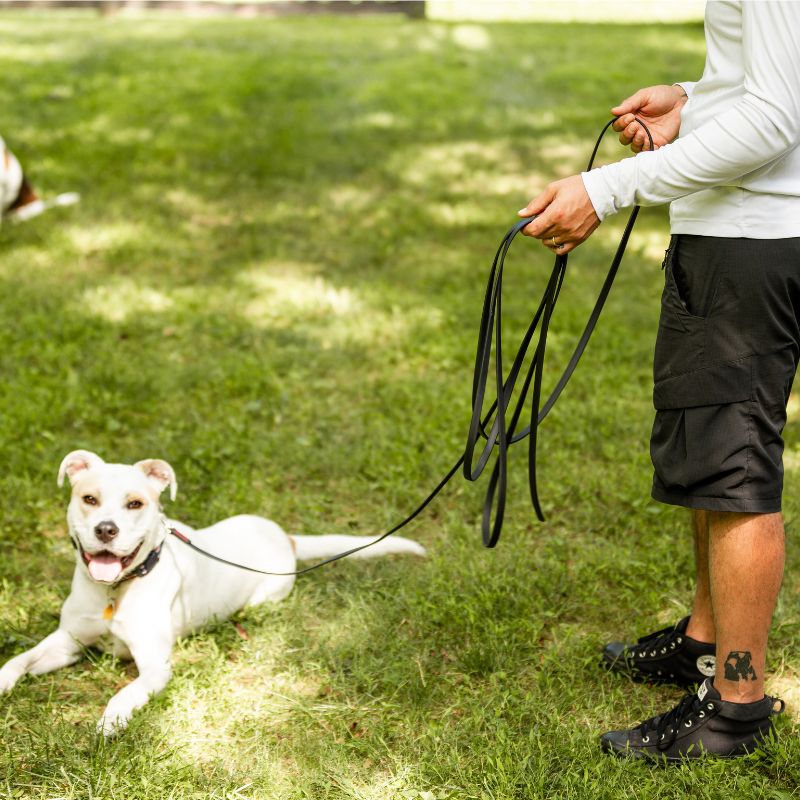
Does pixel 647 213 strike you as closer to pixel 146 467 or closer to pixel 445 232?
pixel 445 232

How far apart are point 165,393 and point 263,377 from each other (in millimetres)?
503

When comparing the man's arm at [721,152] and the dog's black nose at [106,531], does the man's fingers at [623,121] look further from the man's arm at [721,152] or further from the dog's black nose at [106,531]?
the dog's black nose at [106,531]

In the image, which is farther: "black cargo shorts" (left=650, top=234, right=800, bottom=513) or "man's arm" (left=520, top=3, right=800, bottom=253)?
"black cargo shorts" (left=650, top=234, right=800, bottom=513)

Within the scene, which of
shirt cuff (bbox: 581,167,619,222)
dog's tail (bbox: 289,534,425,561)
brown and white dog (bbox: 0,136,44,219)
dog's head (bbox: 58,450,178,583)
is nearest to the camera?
shirt cuff (bbox: 581,167,619,222)

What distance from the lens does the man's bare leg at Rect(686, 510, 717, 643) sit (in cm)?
268

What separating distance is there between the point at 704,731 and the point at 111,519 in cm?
174

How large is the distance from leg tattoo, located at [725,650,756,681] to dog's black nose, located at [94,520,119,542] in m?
1.71

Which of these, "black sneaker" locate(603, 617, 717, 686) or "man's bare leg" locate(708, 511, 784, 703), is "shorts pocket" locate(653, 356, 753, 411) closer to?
"man's bare leg" locate(708, 511, 784, 703)

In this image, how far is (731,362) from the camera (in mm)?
2285

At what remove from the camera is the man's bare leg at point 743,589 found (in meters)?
2.37

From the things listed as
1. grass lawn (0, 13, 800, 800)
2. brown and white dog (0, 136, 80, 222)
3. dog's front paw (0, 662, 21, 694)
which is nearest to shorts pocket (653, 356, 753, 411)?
grass lawn (0, 13, 800, 800)

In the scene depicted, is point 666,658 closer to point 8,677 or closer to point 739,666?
point 739,666

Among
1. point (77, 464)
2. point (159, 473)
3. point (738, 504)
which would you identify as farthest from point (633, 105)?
point (77, 464)

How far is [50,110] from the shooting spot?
30.5 ft
